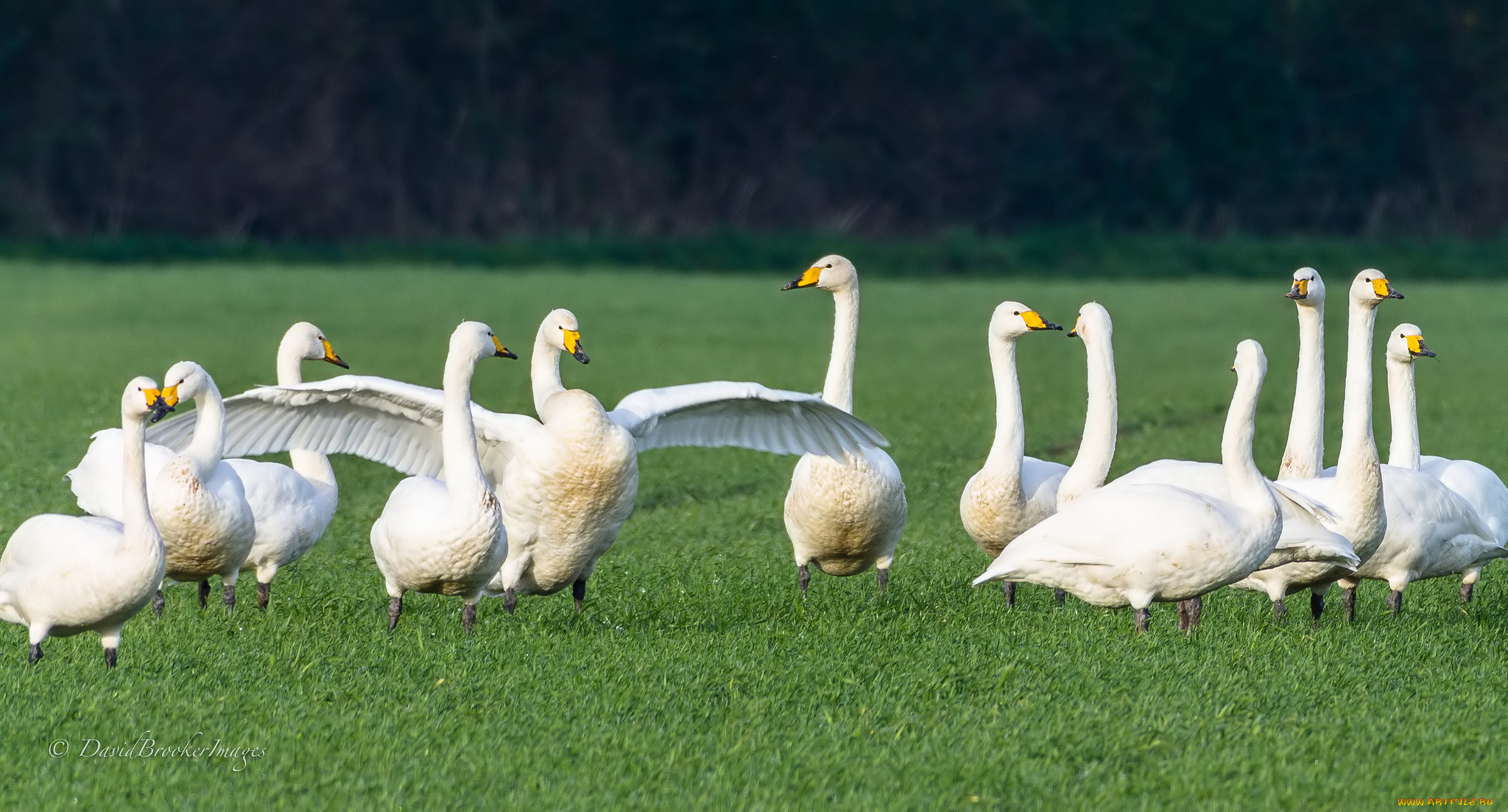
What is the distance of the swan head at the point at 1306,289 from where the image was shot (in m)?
7.95

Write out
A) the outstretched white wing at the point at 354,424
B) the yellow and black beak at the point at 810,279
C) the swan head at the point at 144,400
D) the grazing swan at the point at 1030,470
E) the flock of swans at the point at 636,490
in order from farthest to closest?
the yellow and black beak at the point at 810,279 < the grazing swan at the point at 1030,470 < the outstretched white wing at the point at 354,424 < the flock of swans at the point at 636,490 < the swan head at the point at 144,400

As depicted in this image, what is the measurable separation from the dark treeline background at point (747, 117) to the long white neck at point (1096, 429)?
30546 millimetres

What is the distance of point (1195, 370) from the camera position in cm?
1908

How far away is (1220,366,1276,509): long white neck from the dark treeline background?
31523 mm

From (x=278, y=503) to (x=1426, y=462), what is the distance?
4.90m

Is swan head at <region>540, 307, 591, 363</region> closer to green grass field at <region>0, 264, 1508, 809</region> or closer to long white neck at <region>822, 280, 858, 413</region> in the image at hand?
green grass field at <region>0, 264, 1508, 809</region>

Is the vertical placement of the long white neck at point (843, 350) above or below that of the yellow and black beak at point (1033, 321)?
below

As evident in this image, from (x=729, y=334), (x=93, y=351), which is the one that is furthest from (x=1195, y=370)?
(x=93, y=351)

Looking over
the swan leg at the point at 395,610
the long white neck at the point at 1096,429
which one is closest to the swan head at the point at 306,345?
the swan leg at the point at 395,610

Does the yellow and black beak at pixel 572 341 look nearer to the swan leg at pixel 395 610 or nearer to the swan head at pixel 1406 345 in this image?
the swan leg at pixel 395 610

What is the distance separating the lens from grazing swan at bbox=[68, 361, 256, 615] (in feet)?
22.6

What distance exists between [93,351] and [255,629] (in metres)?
12.6

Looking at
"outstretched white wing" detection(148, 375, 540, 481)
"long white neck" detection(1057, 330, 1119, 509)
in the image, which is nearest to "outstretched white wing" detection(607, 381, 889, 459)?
"outstretched white wing" detection(148, 375, 540, 481)

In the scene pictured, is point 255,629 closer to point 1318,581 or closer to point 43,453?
point 1318,581
